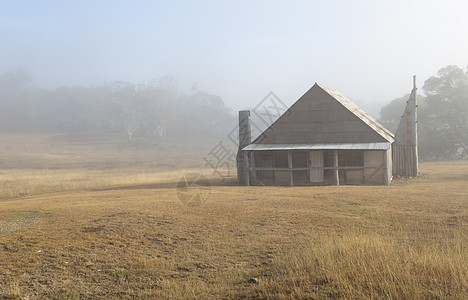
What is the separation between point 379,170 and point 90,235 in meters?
17.6

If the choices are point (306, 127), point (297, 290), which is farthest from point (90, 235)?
point (306, 127)

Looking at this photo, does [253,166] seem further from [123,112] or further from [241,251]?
[123,112]

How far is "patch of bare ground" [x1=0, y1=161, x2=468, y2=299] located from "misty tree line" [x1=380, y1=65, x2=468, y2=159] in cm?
4213

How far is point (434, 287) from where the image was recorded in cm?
564

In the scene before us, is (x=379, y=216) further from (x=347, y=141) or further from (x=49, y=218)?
(x=347, y=141)

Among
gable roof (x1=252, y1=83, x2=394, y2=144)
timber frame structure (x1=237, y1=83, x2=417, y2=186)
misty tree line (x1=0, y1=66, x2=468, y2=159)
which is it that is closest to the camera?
timber frame structure (x1=237, y1=83, x2=417, y2=186)

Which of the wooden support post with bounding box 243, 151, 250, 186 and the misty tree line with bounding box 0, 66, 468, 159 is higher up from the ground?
the misty tree line with bounding box 0, 66, 468, 159

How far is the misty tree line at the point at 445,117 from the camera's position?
51.4 meters

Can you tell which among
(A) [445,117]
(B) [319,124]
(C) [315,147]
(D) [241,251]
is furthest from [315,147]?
(A) [445,117]

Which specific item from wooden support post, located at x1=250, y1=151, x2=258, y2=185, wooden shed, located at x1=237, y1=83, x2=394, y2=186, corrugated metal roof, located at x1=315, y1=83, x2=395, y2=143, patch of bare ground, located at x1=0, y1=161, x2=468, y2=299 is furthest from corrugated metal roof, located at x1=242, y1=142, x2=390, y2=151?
patch of bare ground, located at x1=0, y1=161, x2=468, y2=299

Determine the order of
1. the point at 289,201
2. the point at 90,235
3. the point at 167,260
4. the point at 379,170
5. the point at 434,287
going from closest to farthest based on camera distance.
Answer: the point at 434,287 < the point at 167,260 < the point at 90,235 < the point at 289,201 < the point at 379,170

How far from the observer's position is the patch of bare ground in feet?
19.9

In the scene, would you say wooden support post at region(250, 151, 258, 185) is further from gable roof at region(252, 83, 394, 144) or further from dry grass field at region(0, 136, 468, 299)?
dry grass field at region(0, 136, 468, 299)

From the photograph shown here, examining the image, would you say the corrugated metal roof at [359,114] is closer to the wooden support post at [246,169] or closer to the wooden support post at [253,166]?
the wooden support post at [253,166]
